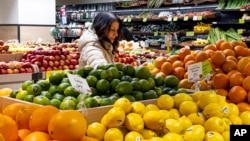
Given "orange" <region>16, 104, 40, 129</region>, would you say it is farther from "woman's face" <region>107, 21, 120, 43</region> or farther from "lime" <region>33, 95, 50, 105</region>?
"woman's face" <region>107, 21, 120, 43</region>

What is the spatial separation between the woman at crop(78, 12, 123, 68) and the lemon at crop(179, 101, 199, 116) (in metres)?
1.71

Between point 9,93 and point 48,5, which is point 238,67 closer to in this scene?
point 9,93

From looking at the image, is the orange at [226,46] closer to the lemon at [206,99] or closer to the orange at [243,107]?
the orange at [243,107]

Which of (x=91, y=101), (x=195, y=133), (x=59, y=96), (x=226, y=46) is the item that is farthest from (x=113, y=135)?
(x=226, y=46)

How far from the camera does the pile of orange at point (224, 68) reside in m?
2.72

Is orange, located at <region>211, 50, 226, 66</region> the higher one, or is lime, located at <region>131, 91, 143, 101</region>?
orange, located at <region>211, 50, 226, 66</region>

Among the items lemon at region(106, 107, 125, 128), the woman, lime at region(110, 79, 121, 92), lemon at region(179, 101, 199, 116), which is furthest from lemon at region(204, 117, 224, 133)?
the woman

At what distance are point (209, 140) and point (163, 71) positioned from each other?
4.15 ft

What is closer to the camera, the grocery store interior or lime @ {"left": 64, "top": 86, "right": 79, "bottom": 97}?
the grocery store interior

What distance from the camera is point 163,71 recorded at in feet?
10.6

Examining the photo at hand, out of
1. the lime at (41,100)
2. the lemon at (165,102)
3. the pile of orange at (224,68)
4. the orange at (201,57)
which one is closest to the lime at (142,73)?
the lemon at (165,102)

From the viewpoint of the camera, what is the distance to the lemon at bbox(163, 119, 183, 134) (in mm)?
2039

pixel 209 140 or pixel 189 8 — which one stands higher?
pixel 189 8

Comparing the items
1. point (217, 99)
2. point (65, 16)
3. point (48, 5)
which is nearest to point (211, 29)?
point (48, 5)
